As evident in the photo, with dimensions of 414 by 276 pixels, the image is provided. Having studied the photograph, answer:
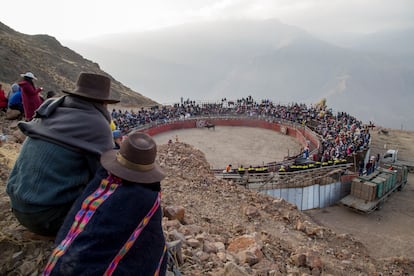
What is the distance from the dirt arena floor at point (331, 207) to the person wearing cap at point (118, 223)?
34.6 ft

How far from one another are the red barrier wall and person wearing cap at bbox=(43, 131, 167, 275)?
25.2 meters

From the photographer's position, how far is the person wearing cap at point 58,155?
2535 mm

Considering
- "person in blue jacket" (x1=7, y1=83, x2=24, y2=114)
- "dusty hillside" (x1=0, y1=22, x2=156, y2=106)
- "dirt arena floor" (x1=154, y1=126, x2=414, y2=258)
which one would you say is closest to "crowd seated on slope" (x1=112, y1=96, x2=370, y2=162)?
"dirt arena floor" (x1=154, y1=126, x2=414, y2=258)

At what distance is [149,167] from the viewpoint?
2.33 m

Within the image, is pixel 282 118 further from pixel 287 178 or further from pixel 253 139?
pixel 287 178

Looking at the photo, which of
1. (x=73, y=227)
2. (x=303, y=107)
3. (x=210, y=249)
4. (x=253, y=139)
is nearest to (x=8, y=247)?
(x=73, y=227)

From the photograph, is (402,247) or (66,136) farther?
(402,247)

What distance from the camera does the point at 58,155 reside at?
99.6 inches

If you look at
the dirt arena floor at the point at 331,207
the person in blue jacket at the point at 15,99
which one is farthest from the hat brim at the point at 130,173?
the dirt arena floor at the point at 331,207

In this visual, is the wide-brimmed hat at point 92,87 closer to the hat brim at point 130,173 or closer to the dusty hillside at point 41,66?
the hat brim at point 130,173

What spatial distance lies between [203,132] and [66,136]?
30.0m

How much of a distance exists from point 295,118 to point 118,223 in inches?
1245

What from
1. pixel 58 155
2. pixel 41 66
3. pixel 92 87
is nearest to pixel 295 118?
pixel 92 87

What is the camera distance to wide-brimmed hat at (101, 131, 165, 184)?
2.24 meters
